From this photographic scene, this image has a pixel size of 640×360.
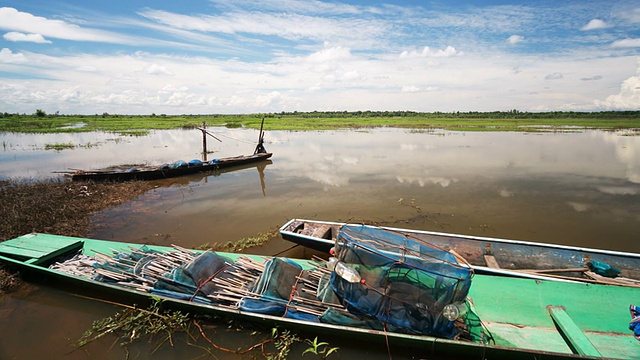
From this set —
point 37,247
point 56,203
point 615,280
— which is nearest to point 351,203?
point 615,280

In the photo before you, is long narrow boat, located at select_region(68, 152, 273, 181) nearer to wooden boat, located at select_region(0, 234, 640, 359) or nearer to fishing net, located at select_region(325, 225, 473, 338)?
wooden boat, located at select_region(0, 234, 640, 359)

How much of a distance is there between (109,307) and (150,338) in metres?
1.41

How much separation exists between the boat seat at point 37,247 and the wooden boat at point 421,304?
0.03 metres

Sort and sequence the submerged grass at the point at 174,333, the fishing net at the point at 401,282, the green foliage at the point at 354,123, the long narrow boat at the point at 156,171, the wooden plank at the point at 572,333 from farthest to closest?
the green foliage at the point at 354,123
the long narrow boat at the point at 156,171
the submerged grass at the point at 174,333
the fishing net at the point at 401,282
the wooden plank at the point at 572,333

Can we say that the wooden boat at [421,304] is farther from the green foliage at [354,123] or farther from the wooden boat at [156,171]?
the green foliage at [354,123]

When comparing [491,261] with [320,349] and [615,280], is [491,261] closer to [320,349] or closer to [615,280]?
[615,280]

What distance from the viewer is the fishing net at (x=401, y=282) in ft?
12.9

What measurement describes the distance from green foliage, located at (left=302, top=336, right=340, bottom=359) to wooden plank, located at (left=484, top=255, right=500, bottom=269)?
3.87m

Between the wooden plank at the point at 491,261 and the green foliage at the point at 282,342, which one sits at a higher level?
the wooden plank at the point at 491,261

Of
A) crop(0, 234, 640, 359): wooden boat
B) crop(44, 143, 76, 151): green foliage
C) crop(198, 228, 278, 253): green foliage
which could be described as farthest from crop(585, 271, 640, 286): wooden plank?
crop(44, 143, 76, 151): green foliage

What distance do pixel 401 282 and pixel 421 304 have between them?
1.26ft

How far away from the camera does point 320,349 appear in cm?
457

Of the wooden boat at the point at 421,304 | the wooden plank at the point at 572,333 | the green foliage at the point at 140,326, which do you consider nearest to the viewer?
the wooden plank at the point at 572,333

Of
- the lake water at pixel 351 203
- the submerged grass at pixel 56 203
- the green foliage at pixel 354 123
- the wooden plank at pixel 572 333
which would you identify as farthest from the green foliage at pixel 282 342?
the green foliage at pixel 354 123
